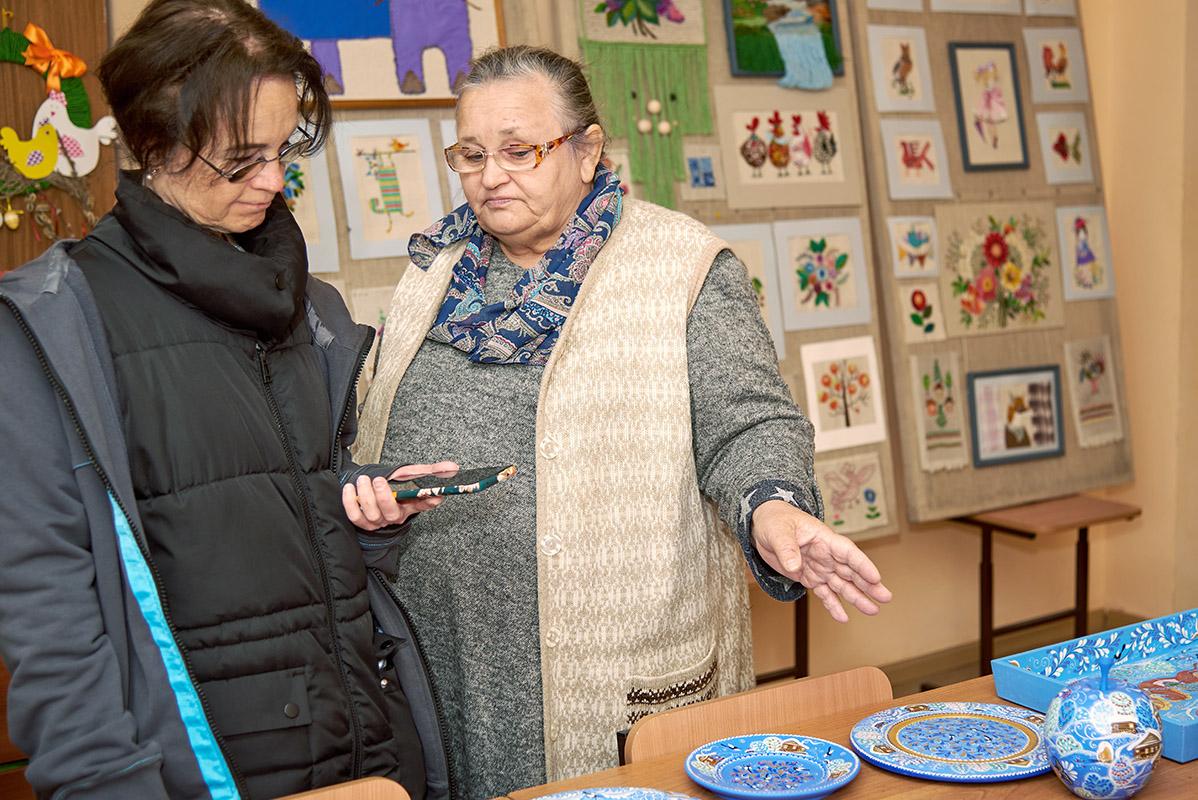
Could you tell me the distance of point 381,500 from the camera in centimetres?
156

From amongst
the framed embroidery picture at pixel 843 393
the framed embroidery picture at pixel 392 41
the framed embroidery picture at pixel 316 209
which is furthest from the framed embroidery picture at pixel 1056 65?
the framed embroidery picture at pixel 316 209

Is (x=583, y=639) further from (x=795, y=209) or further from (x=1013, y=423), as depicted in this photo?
(x=1013, y=423)

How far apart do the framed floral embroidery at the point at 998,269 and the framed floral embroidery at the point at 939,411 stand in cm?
13

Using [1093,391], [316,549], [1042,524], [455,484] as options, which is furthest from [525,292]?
[1093,391]

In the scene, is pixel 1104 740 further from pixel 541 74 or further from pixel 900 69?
pixel 900 69

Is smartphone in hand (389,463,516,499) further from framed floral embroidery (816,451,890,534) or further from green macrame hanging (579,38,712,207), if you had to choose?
framed floral embroidery (816,451,890,534)

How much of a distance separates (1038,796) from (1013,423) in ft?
9.07

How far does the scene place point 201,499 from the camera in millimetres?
1402

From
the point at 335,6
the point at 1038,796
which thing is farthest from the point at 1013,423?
the point at 1038,796

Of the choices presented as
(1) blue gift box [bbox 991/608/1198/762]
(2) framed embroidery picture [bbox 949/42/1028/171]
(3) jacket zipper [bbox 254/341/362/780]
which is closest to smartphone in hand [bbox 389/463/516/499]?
(3) jacket zipper [bbox 254/341/362/780]

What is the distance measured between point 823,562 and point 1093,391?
2.92m

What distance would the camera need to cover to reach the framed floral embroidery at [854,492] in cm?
356

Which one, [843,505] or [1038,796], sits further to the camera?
[843,505]

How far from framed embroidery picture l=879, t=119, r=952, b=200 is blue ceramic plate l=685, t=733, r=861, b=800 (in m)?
2.56
